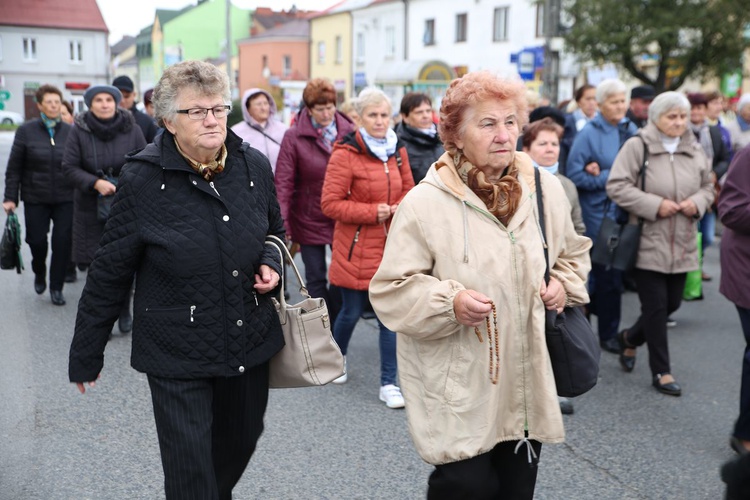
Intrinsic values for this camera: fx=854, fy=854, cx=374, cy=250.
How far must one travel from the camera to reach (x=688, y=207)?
218 inches

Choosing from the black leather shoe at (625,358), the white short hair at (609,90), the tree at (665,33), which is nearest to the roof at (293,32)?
the tree at (665,33)

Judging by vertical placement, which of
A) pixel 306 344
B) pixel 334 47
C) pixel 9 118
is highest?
pixel 334 47

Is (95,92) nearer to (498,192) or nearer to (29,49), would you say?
(498,192)

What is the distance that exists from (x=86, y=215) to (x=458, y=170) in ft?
16.3

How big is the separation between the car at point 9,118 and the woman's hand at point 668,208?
159 feet

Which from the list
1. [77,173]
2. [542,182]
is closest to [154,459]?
[542,182]

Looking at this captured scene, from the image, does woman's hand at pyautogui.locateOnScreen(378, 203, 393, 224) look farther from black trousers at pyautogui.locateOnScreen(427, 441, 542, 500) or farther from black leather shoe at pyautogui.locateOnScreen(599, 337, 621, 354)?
black leather shoe at pyautogui.locateOnScreen(599, 337, 621, 354)

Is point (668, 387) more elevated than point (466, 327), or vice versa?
point (466, 327)

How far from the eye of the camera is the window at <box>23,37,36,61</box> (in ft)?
116

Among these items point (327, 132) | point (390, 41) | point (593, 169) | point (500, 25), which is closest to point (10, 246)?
point (327, 132)

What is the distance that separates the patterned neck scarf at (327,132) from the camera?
646 centimetres

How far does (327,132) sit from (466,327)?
12.6 feet

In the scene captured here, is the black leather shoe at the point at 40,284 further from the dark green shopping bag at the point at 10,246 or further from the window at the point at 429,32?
the window at the point at 429,32

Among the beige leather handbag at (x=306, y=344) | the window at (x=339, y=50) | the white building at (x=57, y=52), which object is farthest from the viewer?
the window at (x=339, y=50)
